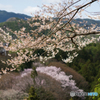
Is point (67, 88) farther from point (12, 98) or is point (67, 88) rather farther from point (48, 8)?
point (48, 8)

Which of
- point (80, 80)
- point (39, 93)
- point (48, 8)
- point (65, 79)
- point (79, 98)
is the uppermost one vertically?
point (48, 8)

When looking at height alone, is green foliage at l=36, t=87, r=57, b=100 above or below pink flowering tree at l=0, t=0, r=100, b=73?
below

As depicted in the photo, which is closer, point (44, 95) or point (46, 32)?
point (46, 32)

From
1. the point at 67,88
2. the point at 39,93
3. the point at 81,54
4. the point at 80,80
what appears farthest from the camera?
the point at 81,54

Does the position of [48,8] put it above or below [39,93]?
above

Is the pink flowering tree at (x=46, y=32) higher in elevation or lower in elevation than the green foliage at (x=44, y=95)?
higher

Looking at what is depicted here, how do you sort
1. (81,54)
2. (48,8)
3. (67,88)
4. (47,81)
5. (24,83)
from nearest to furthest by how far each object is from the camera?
(48,8), (24,83), (47,81), (67,88), (81,54)

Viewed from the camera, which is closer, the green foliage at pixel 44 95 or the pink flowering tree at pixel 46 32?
the pink flowering tree at pixel 46 32

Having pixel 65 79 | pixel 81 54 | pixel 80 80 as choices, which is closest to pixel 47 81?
pixel 65 79

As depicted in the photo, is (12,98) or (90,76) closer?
(12,98)

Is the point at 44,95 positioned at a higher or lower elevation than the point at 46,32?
lower

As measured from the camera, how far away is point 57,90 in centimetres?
955

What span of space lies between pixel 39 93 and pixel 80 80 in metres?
9.23

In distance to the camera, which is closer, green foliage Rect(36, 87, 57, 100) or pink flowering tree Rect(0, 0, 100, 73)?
pink flowering tree Rect(0, 0, 100, 73)
